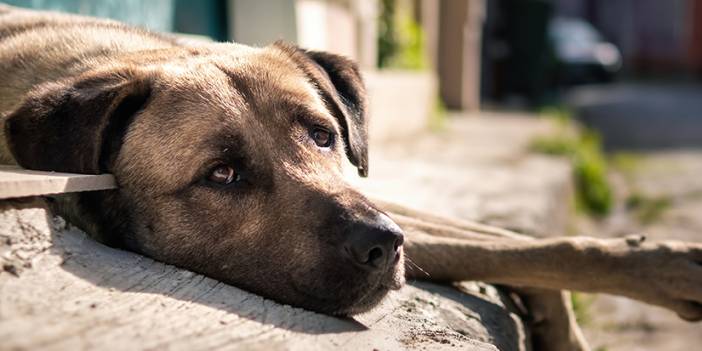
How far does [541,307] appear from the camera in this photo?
12.2 ft

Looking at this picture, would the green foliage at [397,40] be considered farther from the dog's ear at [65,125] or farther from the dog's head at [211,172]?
the dog's ear at [65,125]

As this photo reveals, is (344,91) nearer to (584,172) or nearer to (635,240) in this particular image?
(635,240)

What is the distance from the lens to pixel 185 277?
2.68 meters

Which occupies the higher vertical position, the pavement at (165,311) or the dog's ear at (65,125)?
the dog's ear at (65,125)

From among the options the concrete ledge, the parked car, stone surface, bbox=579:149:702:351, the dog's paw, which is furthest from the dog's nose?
the parked car

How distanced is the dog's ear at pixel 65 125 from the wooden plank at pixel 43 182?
5 cm

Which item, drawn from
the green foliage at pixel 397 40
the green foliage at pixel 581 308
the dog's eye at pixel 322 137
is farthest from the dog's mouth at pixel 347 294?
the green foliage at pixel 397 40

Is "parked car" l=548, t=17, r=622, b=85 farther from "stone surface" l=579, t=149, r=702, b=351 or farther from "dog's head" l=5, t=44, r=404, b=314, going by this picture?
"dog's head" l=5, t=44, r=404, b=314

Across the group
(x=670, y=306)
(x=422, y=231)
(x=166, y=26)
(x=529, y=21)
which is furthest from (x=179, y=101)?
(x=529, y=21)

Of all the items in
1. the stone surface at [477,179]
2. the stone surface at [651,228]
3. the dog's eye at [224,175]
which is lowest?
the stone surface at [651,228]

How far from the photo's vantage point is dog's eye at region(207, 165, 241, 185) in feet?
9.57

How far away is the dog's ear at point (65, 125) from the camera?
112 inches

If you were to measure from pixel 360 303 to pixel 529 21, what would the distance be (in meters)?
15.2

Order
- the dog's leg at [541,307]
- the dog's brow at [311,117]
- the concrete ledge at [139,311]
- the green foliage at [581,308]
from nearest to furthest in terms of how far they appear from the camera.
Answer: the concrete ledge at [139,311]
the dog's brow at [311,117]
the dog's leg at [541,307]
the green foliage at [581,308]
